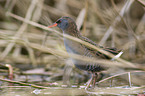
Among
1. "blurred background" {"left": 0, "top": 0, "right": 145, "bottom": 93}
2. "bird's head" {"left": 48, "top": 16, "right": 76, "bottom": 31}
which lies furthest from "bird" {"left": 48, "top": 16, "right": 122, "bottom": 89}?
"blurred background" {"left": 0, "top": 0, "right": 145, "bottom": 93}

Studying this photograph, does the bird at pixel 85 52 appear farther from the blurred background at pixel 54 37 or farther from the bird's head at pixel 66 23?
the blurred background at pixel 54 37

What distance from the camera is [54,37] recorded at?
3.37 meters

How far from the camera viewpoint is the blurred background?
9.57ft

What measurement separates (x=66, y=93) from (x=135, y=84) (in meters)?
0.93

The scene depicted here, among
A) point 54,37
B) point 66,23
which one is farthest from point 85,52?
point 54,37

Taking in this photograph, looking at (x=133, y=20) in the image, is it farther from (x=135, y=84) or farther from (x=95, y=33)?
(x=135, y=84)

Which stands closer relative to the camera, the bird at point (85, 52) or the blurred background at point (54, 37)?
the bird at point (85, 52)

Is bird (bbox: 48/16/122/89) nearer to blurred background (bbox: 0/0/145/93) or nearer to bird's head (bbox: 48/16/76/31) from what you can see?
bird's head (bbox: 48/16/76/31)

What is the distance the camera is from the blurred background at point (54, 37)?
2.92 metres

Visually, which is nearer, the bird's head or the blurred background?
the bird's head

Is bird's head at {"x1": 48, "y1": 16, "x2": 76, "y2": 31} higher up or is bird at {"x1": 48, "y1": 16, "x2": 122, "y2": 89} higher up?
bird's head at {"x1": 48, "y1": 16, "x2": 76, "y2": 31}

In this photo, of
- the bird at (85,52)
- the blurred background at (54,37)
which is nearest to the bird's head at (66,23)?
the bird at (85,52)

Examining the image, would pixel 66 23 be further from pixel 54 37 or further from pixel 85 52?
pixel 54 37

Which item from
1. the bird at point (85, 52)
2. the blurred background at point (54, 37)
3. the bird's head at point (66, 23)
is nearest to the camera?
the bird at point (85, 52)
